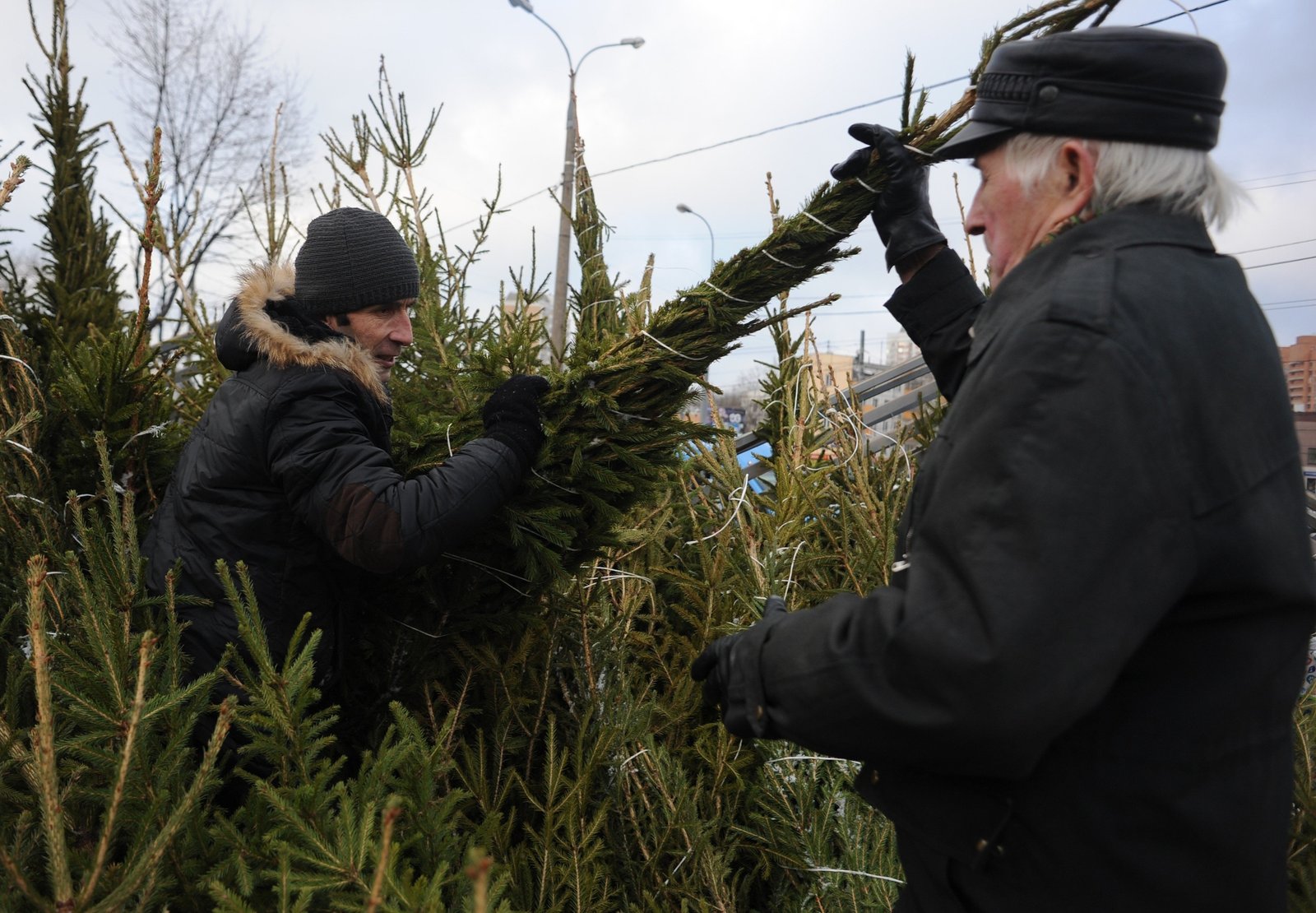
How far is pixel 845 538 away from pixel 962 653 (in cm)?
245

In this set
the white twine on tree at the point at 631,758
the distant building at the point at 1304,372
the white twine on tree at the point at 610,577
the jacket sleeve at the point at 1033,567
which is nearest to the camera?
the jacket sleeve at the point at 1033,567

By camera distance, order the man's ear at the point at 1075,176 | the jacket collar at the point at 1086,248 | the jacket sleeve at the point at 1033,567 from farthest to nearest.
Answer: the man's ear at the point at 1075,176 → the jacket collar at the point at 1086,248 → the jacket sleeve at the point at 1033,567

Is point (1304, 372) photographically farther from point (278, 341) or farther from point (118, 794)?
point (118, 794)

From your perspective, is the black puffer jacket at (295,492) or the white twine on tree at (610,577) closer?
the black puffer jacket at (295,492)

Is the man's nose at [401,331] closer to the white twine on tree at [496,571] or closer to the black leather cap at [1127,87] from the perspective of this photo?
the white twine on tree at [496,571]

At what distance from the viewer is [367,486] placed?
1.97m

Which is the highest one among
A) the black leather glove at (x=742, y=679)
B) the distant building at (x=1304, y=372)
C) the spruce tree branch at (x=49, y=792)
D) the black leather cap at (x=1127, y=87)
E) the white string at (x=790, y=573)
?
the black leather cap at (x=1127, y=87)

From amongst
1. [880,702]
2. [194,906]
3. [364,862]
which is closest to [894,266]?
[880,702]

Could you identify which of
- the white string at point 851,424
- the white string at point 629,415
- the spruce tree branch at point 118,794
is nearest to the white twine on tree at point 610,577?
the white string at point 629,415

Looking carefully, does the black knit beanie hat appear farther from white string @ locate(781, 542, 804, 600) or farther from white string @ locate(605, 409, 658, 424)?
white string @ locate(781, 542, 804, 600)

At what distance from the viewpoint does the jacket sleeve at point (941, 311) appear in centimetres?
205

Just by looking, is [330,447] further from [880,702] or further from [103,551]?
[880,702]

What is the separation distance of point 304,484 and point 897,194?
1.65 metres

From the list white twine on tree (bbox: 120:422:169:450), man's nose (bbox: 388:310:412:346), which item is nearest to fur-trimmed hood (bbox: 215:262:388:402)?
man's nose (bbox: 388:310:412:346)
